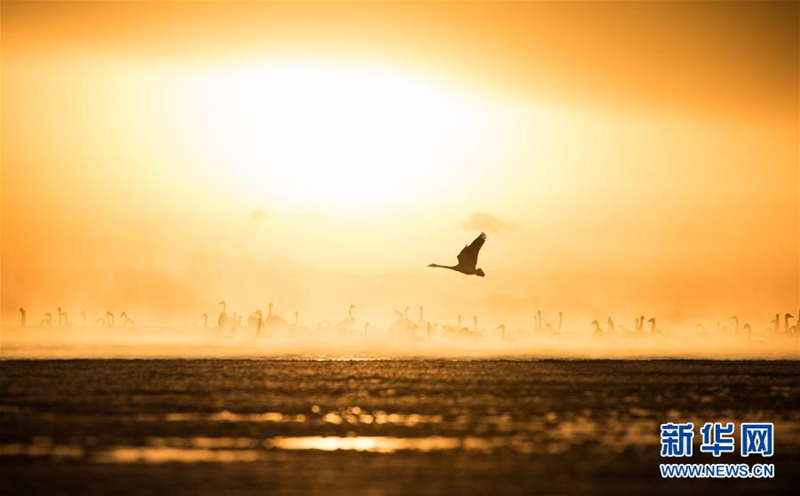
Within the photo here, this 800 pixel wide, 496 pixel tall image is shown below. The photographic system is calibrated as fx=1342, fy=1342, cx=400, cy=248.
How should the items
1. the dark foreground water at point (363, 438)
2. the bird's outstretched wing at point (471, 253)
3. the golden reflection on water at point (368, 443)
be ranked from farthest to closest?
the bird's outstretched wing at point (471, 253)
the golden reflection on water at point (368, 443)
the dark foreground water at point (363, 438)

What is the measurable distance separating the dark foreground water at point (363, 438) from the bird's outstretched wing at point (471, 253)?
34.7ft

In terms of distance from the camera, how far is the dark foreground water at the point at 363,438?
176 feet

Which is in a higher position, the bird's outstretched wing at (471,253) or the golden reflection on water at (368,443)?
the bird's outstretched wing at (471,253)

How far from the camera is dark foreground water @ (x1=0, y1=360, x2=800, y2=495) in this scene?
53.8 m

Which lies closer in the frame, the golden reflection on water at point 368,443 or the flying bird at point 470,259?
the golden reflection on water at point 368,443

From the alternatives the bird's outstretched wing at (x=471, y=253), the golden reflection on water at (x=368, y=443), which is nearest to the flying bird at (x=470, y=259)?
the bird's outstretched wing at (x=471, y=253)

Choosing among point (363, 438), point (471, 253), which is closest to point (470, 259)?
point (471, 253)

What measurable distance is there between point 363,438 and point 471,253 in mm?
29225

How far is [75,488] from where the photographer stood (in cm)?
5169

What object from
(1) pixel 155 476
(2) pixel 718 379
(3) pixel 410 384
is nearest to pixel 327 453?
(1) pixel 155 476

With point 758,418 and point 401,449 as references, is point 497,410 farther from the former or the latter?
point 401,449

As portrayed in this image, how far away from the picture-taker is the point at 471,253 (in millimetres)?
98625

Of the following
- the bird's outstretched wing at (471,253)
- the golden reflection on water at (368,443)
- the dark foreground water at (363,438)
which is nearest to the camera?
the dark foreground water at (363,438)

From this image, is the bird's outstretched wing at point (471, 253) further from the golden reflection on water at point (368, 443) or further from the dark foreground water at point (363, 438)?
the golden reflection on water at point (368, 443)
